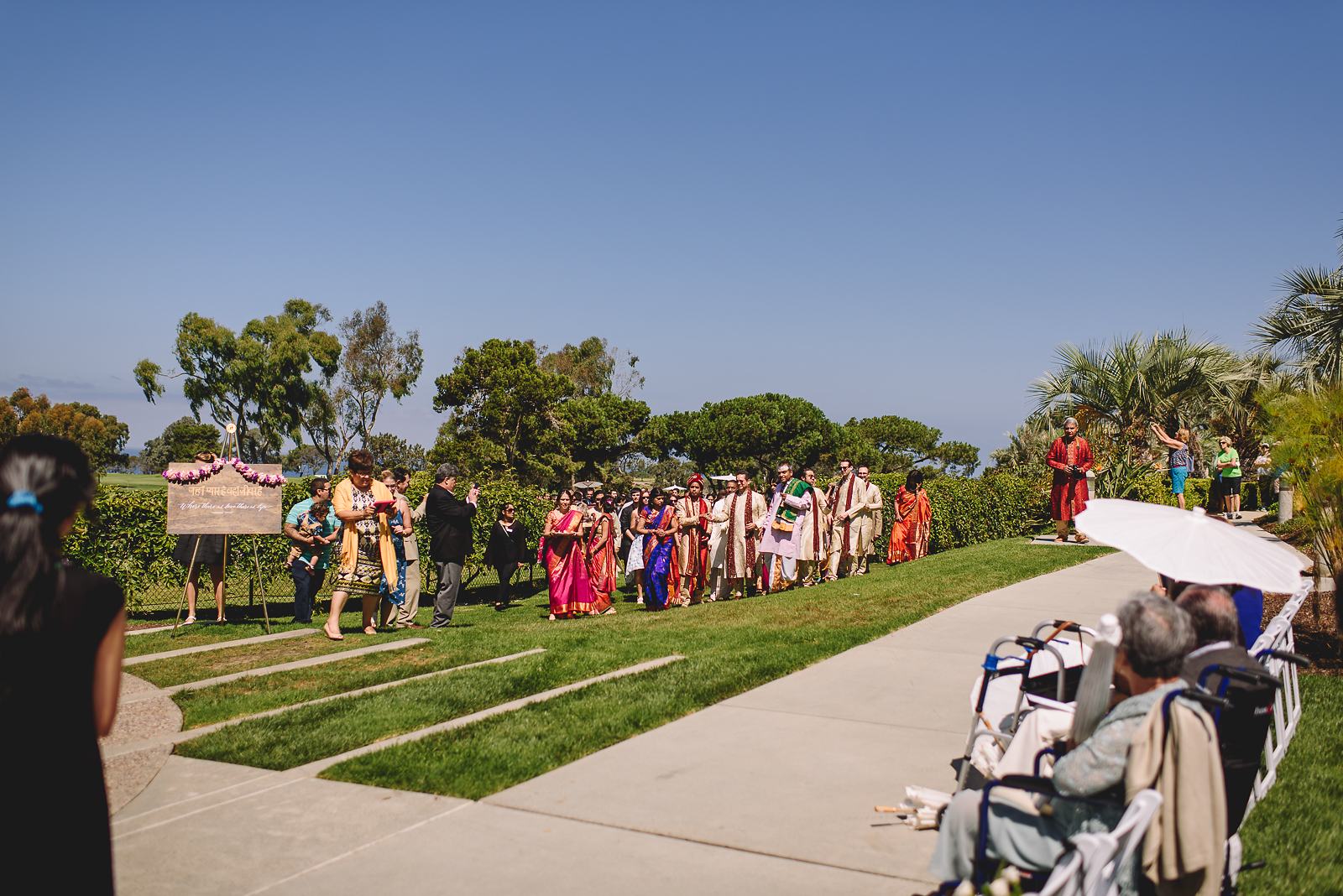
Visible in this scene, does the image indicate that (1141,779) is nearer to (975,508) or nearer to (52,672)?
(52,672)

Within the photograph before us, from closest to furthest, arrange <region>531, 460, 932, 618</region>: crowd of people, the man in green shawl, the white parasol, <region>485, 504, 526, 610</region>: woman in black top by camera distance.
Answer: the white parasol, <region>531, 460, 932, 618</region>: crowd of people, the man in green shawl, <region>485, 504, 526, 610</region>: woman in black top

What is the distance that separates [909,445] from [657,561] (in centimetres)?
6755

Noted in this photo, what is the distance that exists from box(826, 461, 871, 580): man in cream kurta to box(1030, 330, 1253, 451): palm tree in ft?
23.4

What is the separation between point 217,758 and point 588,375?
67.5 meters

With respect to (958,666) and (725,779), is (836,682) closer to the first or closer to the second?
(958,666)

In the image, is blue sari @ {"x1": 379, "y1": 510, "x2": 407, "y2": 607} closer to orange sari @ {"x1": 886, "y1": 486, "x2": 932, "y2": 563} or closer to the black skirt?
the black skirt

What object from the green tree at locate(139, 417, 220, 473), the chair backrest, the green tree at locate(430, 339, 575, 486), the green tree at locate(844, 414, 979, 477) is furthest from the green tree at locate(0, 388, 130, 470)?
the chair backrest

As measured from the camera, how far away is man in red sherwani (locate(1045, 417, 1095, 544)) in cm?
1636

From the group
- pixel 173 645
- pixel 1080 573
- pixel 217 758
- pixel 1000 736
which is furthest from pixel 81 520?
pixel 1080 573

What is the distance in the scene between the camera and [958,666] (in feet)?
27.7

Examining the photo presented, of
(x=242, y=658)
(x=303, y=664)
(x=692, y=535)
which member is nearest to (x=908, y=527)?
(x=692, y=535)

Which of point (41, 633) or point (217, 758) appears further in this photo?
point (217, 758)

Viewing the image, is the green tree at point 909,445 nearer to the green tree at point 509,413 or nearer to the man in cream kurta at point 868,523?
the green tree at point 509,413

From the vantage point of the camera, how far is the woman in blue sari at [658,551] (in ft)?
48.6
